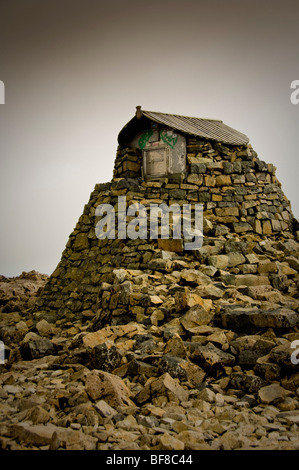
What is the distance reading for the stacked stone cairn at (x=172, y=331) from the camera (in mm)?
2932

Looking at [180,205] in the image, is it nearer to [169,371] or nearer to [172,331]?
[172,331]

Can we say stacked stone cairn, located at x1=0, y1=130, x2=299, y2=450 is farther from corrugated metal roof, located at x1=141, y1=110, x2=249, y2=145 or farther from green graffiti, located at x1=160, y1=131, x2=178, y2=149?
green graffiti, located at x1=160, y1=131, x2=178, y2=149

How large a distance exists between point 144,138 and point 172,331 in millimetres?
7955

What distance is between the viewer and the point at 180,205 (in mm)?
9633

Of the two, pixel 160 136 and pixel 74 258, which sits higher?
pixel 160 136

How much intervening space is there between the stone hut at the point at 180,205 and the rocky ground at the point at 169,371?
11 centimetres

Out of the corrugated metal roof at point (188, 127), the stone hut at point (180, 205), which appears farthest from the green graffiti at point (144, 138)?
the corrugated metal roof at point (188, 127)

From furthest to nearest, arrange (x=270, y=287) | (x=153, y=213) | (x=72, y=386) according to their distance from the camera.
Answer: (x=153, y=213) → (x=270, y=287) → (x=72, y=386)

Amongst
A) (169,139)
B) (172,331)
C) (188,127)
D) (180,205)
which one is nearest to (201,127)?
(188,127)

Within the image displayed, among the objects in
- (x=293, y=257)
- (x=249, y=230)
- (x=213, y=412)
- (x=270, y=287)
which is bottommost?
(x=213, y=412)

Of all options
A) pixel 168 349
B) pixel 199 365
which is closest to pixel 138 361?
pixel 168 349

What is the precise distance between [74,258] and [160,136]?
17.8 ft
